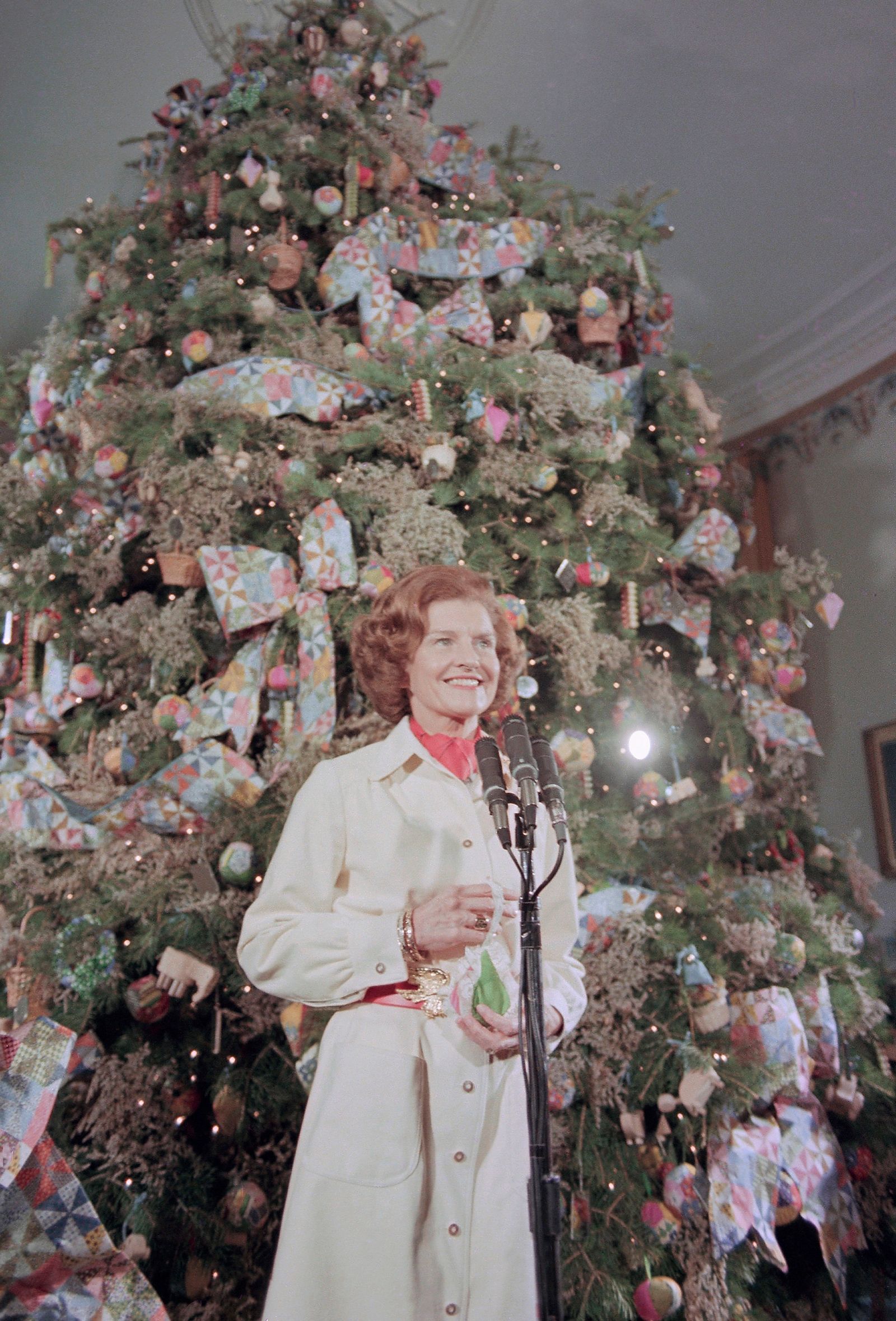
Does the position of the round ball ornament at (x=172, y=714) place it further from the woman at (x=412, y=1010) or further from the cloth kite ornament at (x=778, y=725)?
the cloth kite ornament at (x=778, y=725)

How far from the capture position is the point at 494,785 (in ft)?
5.33

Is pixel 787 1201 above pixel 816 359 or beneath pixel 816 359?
beneath

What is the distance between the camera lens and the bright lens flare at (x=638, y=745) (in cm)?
312

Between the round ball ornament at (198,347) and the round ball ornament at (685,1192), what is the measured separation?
2971 mm

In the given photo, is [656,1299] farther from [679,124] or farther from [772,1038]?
[679,124]

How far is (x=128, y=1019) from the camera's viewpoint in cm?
264

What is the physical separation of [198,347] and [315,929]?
2294 mm

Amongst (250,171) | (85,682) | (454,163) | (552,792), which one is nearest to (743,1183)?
(552,792)

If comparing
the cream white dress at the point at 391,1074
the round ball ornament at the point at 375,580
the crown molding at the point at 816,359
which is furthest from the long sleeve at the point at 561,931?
the crown molding at the point at 816,359

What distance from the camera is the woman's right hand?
1.74m

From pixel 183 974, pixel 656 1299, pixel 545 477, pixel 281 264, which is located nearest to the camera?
pixel 656 1299

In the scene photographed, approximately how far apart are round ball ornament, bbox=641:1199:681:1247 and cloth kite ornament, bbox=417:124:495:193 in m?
3.81

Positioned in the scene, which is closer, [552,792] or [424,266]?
[552,792]

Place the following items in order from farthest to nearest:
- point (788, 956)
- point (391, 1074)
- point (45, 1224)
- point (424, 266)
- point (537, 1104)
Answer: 1. point (424, 266)
2. point (788, 956)
3. point (45, 1224)
4. point (391, 1074)
5. point (537, 1104)
